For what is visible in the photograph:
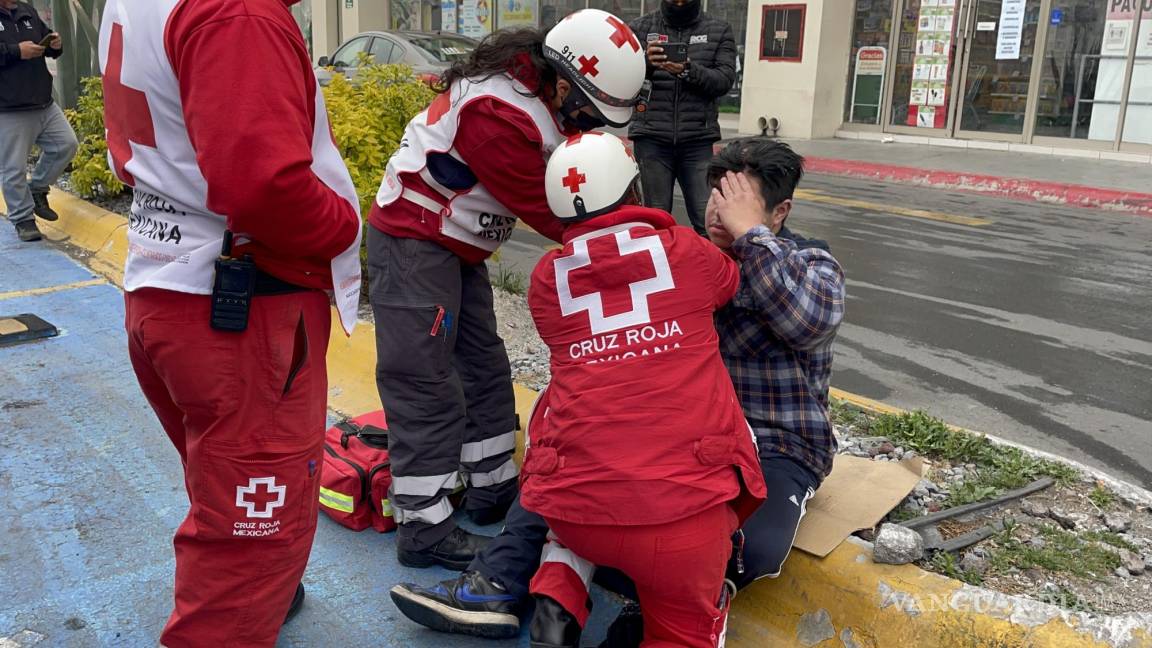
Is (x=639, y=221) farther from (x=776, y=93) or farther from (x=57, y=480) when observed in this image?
(x=776, y=93)

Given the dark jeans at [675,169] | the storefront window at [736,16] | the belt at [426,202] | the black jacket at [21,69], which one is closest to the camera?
the belt at [426,202]

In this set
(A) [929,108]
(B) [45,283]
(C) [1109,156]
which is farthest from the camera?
(A) [929,108]

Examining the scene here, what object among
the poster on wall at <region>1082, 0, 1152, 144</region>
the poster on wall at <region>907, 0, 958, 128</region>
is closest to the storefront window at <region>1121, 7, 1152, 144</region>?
the poster on wall at <region>1082, 0, 1152, 144</region>

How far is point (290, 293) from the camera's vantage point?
2.21 m

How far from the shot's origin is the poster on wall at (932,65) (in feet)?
48.6

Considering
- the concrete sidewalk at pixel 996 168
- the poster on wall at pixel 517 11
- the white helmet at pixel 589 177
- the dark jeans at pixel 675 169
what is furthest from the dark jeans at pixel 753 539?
the poster on wall at pixel 517 11

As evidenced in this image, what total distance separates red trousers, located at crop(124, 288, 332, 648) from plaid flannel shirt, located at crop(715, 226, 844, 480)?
3.81ft

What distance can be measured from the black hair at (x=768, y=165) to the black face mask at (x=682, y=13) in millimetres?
3391

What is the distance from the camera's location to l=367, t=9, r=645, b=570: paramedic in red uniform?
2.86m

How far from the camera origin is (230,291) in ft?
6.85

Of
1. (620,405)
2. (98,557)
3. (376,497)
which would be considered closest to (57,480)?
(98,557)

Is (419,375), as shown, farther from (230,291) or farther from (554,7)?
(554,7)

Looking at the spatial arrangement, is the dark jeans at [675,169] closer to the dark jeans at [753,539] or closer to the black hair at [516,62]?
the black hair at [516,62]

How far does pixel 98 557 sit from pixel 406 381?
1137mm
